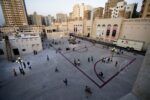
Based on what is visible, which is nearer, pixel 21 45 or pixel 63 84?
pixel 63 84

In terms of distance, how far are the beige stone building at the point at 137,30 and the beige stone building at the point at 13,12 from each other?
7332 cm

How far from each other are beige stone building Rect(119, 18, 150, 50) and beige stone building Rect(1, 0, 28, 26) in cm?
7332

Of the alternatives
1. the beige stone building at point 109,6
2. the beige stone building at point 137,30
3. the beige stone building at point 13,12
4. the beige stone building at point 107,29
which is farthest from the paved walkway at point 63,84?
the beige stone building at point 109,6

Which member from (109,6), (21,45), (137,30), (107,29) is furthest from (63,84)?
(109,6)

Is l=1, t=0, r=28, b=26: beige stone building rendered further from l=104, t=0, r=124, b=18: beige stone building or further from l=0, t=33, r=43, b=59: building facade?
l=104, t=0, r=124, b=18: beige stone building

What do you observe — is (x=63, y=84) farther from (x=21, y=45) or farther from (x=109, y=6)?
(x=109, y=6)

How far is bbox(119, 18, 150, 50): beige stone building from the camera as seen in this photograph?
2361 centimetres

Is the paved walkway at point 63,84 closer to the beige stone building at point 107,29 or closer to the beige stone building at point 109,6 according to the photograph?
the beige stone building at point 107,29

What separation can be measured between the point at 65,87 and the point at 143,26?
27664mm

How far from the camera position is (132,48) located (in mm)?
26453

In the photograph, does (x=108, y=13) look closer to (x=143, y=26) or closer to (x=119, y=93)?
(x=143, y=26)

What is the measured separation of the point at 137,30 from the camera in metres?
25.6

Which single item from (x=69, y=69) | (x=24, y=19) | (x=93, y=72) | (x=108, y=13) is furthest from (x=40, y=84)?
(x=108, y=13)

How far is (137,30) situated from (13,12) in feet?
263
